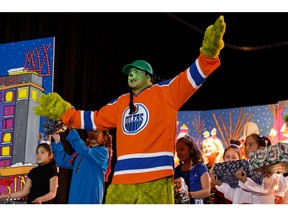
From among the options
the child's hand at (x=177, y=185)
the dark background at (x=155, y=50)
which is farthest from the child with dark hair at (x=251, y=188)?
the dark background at (x=155, y=50)

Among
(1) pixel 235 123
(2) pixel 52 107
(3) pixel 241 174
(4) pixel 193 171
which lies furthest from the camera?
(1) pixel 235 123

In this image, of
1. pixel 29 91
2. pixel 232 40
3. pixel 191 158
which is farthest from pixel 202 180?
pixel 232 40

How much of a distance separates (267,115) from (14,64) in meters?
2.35

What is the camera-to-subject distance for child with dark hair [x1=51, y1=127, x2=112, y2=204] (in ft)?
10.8

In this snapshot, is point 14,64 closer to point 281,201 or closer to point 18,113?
point 18,113

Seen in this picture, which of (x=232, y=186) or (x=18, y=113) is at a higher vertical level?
(x=18, y=113)

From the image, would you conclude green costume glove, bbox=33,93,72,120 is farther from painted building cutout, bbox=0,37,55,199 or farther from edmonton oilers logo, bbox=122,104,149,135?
painted building cutout, bbox=0,37,55,199

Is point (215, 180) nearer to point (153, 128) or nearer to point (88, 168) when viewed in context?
point (88, 168)

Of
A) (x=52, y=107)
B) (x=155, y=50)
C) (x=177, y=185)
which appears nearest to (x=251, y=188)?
(x=177, y=185)

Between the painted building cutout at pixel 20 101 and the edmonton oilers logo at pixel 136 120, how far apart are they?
0.93m

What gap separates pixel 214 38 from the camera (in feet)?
8.69

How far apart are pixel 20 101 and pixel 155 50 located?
231 centimetres

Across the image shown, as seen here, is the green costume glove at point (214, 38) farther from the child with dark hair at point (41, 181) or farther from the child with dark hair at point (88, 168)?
the child with dark hair at point (41, 181)

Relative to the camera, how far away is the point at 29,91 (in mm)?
3670
